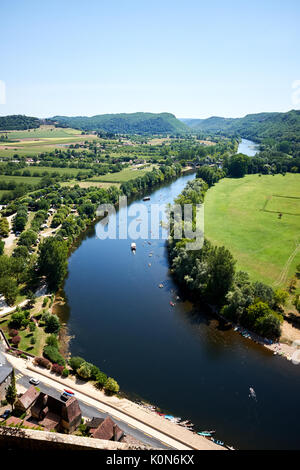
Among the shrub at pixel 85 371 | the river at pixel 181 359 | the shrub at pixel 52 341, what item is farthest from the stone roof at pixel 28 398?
the river at pixel 181 359

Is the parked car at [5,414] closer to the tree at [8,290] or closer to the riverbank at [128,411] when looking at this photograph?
the riverbank at [128,411]

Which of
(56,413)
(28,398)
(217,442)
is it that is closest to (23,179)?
(28,398)

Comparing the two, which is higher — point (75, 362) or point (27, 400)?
point (27, 400)

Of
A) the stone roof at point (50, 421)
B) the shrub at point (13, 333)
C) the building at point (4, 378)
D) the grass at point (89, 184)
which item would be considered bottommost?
the stone roof at point (50, 421)

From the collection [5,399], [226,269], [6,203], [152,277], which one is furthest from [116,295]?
[6,203]

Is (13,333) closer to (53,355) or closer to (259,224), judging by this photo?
(53,355)

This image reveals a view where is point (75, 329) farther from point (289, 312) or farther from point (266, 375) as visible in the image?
point (289, 312)

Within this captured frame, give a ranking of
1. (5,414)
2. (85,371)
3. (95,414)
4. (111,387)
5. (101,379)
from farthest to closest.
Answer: (85,371)
(101,379)
(111,387)
(95,414)
(5,414)
